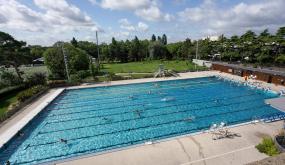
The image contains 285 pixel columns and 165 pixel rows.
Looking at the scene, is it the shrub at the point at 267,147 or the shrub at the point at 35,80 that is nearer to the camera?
the shrub at the point at 267,147

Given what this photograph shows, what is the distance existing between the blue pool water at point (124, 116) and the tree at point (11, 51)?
8147mm

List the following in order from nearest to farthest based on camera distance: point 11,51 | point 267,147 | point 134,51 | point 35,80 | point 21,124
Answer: point 267,147 < point 21,124 < point 11,51 < point 35,80 < point 134,51

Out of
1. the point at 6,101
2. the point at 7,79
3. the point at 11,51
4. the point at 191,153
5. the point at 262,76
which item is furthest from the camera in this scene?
the point at 262,76

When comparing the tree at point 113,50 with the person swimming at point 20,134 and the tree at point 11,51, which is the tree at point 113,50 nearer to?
the tree at point 11,51

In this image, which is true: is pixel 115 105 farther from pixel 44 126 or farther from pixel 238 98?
pixel 238 98

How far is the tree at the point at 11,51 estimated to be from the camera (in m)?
24.4

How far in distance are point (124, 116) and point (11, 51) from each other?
19.0m

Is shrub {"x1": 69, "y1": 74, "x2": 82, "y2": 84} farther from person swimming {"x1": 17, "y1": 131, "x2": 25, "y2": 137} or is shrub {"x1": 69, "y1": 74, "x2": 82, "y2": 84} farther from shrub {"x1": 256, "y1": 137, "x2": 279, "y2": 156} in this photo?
shrub {"x1": 256, "y1": 137, "x2": 279, "y2": 156}

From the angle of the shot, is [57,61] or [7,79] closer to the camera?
[7,79]

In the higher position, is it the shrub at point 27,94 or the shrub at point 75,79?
the shrub at point 75,79

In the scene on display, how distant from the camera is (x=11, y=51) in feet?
82.9

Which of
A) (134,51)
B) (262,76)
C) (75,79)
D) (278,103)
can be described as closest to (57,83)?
(75,79)

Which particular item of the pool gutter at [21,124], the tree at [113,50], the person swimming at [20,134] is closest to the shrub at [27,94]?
the pool gutter at [21,124]

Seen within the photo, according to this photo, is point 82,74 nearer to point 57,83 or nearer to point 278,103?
point 57,83
